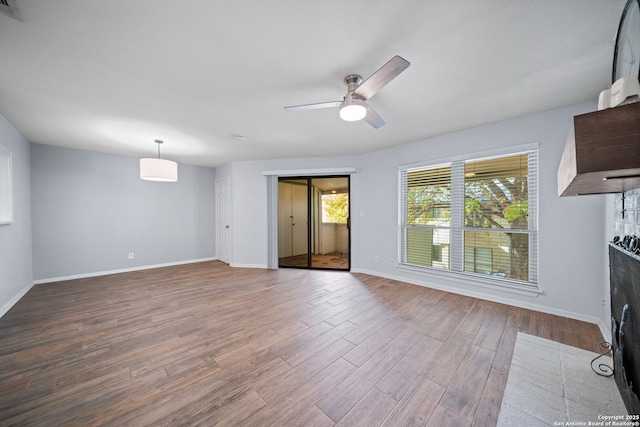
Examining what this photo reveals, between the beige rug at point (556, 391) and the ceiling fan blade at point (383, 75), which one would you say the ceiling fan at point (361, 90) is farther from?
the beige rug at point (556, 391)

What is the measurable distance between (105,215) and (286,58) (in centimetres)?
511

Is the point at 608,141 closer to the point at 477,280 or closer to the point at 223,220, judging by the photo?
the point at 477,280

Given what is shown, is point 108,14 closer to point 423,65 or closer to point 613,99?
point 423,65

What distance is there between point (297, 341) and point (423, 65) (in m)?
2.68

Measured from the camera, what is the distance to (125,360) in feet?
6.25

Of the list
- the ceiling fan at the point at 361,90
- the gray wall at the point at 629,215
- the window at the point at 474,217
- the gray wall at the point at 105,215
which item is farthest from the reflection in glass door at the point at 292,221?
the gray wall at the point at 629,215

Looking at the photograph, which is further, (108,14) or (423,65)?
(423,65)

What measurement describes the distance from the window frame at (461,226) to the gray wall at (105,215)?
16.3 feet

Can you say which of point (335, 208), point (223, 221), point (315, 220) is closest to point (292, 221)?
point (315, 220)

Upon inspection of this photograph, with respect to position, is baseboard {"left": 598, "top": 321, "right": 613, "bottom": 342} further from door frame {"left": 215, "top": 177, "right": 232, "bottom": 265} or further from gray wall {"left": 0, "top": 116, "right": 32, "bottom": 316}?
gray wall {"left": 0, "top": 116, "right": 32, "bottom": 316}

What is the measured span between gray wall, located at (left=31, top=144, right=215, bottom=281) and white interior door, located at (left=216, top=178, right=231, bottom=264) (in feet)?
1.28

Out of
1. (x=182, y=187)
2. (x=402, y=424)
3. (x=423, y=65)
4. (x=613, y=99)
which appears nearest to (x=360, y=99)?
(x=423, y=65)

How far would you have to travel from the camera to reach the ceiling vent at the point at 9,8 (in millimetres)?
1256

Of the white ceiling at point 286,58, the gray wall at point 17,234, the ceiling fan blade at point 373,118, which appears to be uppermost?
the white ceiling at point 286,58
